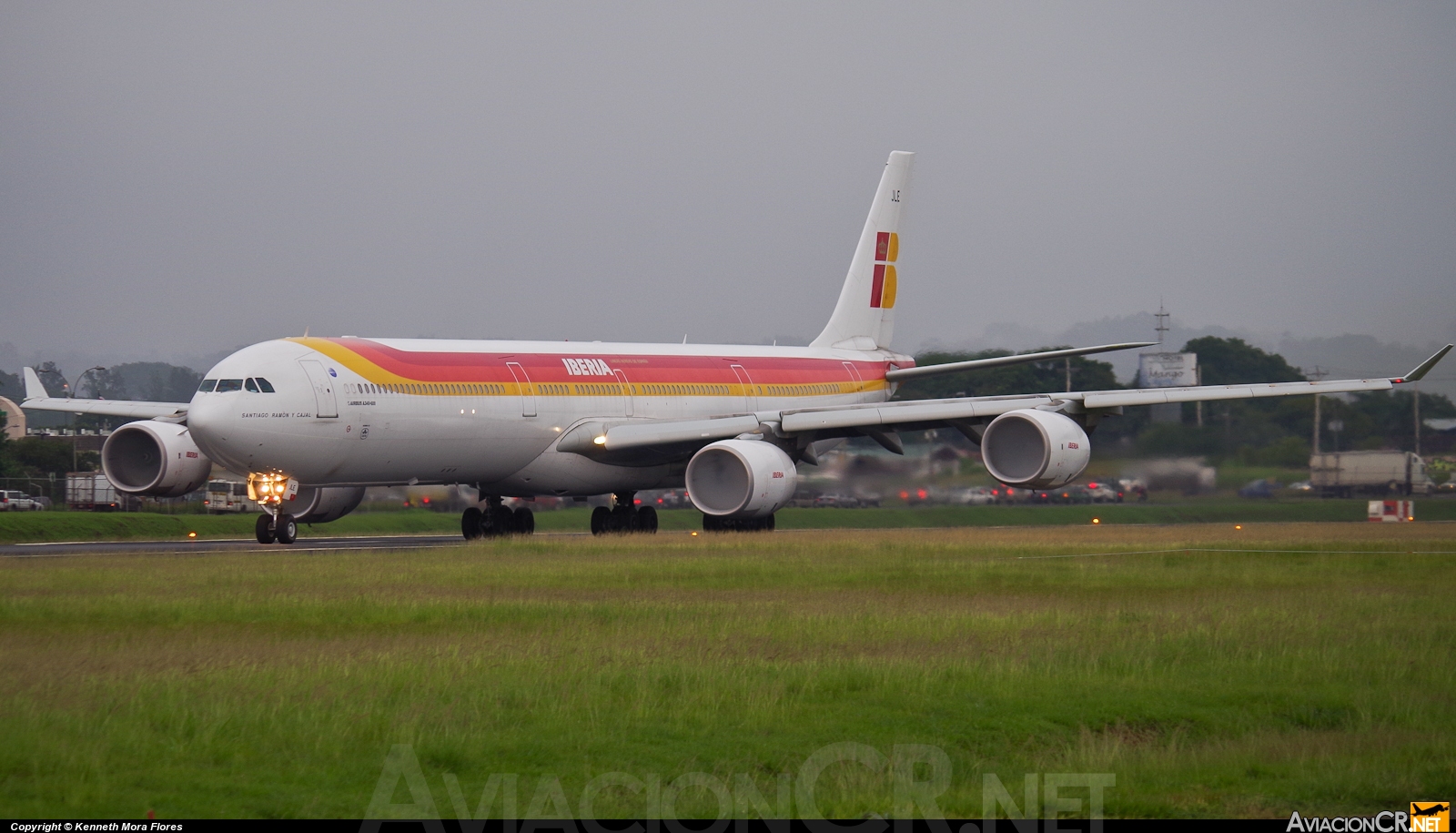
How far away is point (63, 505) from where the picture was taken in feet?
176

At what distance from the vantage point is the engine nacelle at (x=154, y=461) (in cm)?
2842

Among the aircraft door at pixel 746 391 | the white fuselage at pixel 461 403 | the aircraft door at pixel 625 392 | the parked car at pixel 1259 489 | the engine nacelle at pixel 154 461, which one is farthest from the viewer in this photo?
the parked car at pixel 1259 489

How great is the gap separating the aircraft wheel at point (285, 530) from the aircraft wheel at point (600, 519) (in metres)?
7.65

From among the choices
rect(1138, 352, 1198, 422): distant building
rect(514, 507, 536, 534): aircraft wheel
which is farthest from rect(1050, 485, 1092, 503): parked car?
rect(514, 507, 536, 534): aircraft wheel

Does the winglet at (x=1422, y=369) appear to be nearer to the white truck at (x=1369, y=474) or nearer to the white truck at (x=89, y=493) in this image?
the white truck at (x=1369, y=474)

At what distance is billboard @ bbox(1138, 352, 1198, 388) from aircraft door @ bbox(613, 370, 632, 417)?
76.1 feet

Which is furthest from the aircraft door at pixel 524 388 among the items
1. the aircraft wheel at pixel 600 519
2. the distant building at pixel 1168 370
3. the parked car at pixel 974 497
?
the distant building at pixel 1168 370

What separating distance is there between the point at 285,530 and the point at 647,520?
28.6 ft

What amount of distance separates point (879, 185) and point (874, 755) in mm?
31007

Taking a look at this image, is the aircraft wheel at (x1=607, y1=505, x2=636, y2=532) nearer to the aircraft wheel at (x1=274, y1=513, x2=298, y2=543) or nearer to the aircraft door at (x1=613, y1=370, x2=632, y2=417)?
the aircraft door at (x1=613, y1=370, x2=632, y2=417)

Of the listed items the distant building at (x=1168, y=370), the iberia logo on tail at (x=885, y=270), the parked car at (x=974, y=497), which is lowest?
the parked car at (x=974, y=497)

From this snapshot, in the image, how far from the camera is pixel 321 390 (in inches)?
1017

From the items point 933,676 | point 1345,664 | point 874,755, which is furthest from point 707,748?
point 1345,664

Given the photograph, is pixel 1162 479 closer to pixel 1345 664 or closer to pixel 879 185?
pixel 879 185
